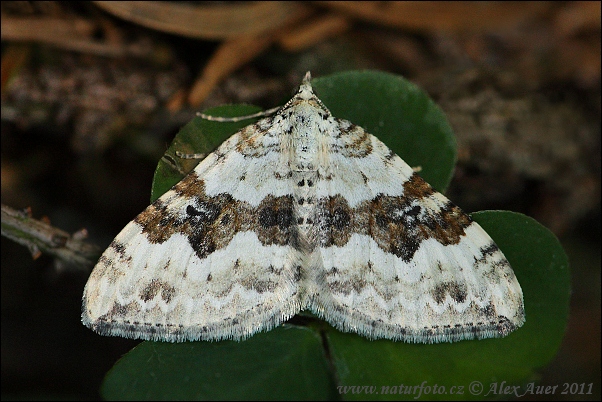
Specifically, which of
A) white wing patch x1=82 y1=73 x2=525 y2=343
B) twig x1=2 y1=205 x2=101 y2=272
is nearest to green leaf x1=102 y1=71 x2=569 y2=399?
white wing patch x1=82 y1=73 x2=525 y2=343

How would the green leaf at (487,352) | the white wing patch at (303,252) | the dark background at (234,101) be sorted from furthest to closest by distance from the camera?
the dark background at (234,101) < the green leaf at (487,352) < the white wing patch at (303,252)

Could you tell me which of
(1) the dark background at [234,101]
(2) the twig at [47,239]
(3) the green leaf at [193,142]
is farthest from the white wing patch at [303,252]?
(1) the dark background at [234,101]

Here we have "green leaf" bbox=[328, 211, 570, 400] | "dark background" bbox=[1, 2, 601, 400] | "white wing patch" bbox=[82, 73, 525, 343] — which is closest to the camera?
"white wing patch" bbox=[82, 73, 525, 343]

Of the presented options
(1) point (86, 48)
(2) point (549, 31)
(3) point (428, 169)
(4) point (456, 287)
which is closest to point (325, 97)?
(3) point (428, 169)

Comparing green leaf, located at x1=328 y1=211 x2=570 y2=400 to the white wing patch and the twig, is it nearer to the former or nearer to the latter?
the white wing patch

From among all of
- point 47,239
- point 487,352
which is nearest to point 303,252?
point 487,352

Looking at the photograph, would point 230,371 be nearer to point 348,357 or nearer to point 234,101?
point 348,357

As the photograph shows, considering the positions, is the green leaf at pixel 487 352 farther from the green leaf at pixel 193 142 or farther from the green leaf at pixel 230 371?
the green leaf at pixel 193 142
